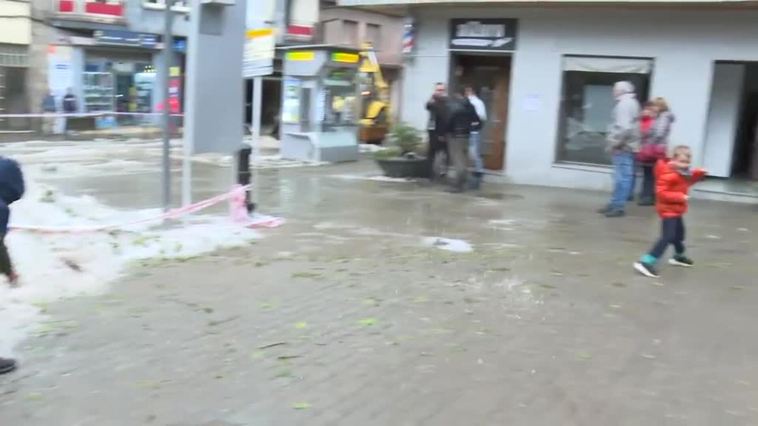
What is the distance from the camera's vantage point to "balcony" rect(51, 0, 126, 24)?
27703mm

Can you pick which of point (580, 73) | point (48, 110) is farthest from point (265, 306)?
point (48, 110)

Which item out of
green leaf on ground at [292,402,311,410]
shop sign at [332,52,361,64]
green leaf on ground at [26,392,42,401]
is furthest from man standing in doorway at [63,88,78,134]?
green leaf on ground at [292,402,311,410]

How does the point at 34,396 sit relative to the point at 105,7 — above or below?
below

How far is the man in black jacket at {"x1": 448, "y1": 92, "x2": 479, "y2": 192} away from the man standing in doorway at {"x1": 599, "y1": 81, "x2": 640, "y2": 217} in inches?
95.8

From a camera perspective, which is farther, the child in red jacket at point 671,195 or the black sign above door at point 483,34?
the black sign above door at point 483,34

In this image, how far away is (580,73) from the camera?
562 inches

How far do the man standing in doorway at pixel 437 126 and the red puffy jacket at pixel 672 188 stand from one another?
5.95 meters

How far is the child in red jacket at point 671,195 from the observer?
7355mm

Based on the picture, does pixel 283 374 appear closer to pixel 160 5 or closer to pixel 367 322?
pixel 367 322

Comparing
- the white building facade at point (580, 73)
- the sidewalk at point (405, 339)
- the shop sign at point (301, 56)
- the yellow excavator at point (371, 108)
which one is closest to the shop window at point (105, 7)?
the yellow excavator at point (371, 108)

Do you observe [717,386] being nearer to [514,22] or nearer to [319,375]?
[319,375]

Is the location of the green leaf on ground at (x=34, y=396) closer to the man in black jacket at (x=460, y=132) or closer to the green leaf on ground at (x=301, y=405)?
the green leaf on ground at (x=301, y=405)

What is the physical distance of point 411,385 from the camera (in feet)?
15.4

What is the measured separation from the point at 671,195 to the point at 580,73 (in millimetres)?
7283
